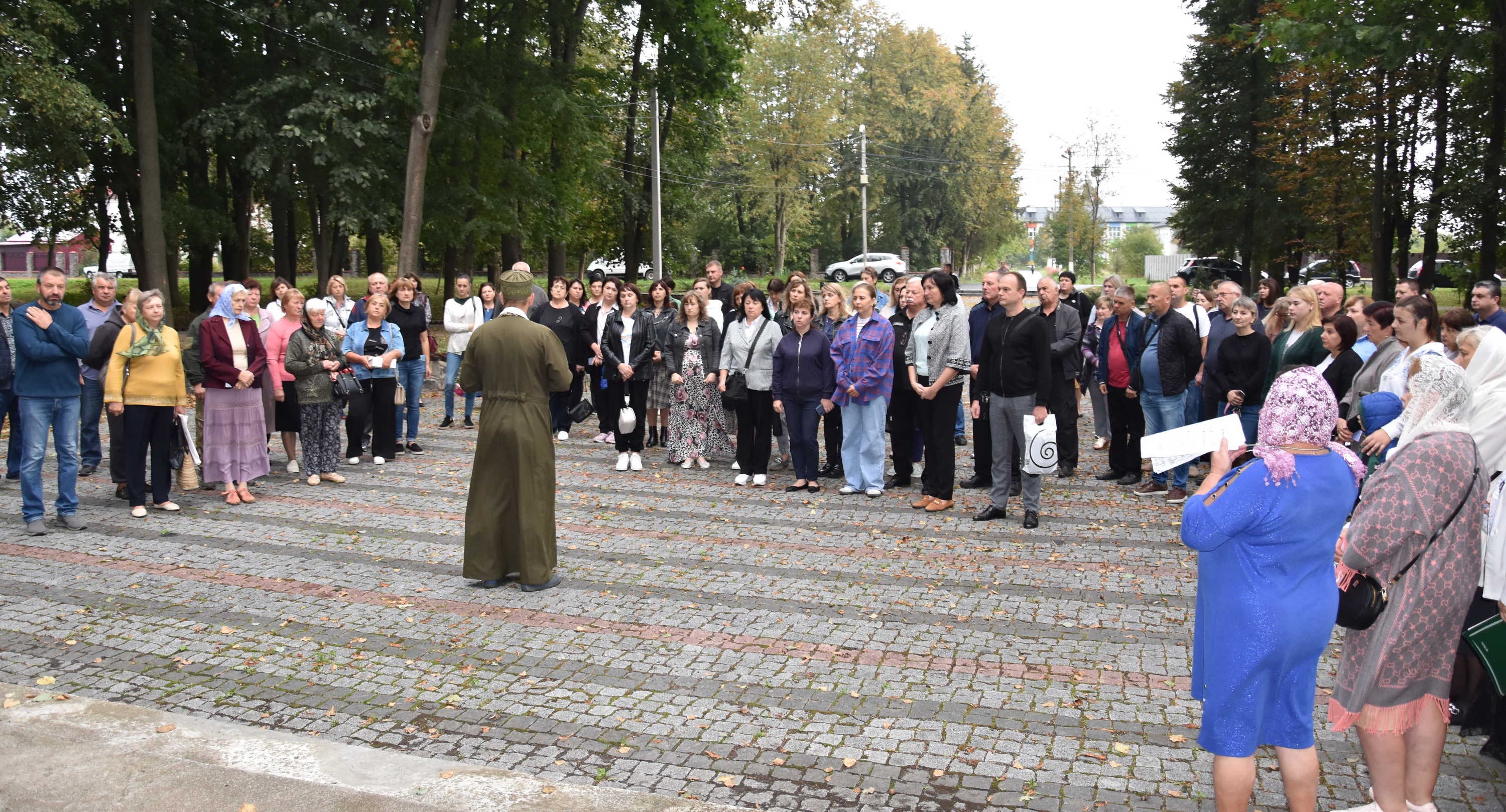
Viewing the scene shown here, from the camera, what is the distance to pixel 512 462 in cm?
767

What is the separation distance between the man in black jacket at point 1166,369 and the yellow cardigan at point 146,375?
848cm

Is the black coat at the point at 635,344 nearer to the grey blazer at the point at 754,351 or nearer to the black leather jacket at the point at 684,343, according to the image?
the black leather jacket at the point at 684,343

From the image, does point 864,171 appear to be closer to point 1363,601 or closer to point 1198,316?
point 1198,316

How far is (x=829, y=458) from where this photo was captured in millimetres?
12031

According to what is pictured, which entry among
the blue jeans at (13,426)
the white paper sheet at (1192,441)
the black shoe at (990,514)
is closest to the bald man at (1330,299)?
the black shoe at (990,514)

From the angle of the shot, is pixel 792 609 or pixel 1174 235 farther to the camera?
pixel 1174 235

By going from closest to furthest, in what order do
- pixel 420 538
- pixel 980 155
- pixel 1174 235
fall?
pixel 420 538
pixel 1174 235
pixel 980 155

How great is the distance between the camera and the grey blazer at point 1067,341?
11.5m

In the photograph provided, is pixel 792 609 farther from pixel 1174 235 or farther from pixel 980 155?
pixel 980 155

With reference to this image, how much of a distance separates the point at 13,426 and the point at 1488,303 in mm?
12499

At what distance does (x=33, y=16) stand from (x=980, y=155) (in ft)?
198

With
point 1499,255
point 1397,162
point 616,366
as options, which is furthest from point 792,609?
point 1397,162

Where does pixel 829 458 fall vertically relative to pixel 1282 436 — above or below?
below

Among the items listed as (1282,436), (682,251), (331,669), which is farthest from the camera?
(682,251)
